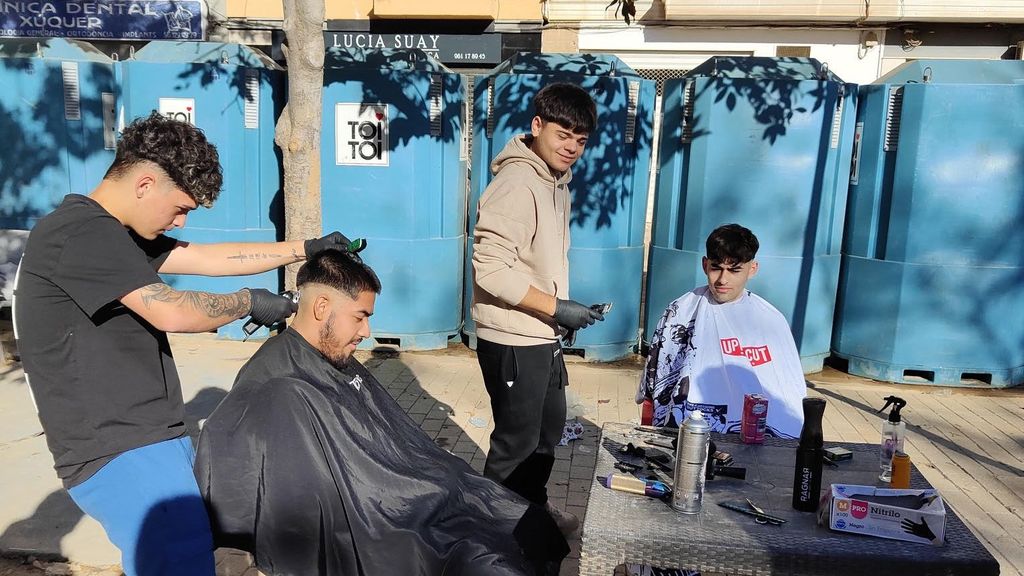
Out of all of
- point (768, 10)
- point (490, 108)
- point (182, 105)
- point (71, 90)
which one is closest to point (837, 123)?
point (490, 108)

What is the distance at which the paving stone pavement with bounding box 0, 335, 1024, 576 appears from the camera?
11.1 ft

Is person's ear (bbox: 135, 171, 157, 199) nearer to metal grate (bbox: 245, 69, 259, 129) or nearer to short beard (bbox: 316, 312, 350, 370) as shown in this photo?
short beard (bbox: 316, 312, 350, 370)

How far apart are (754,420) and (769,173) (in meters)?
3.57

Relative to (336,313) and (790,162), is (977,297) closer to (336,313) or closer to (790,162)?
(790,162)

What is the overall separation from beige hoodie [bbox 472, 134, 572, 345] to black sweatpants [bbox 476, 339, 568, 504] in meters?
0.07

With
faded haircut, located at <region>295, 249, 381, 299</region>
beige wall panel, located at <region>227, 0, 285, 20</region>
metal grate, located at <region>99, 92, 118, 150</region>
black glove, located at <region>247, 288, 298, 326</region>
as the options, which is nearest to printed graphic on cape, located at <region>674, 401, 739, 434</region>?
faded haircut, located at <region>295, 249, 381, 299</region>

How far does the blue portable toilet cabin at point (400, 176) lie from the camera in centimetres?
596

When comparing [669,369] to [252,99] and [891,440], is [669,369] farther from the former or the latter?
[252,99]

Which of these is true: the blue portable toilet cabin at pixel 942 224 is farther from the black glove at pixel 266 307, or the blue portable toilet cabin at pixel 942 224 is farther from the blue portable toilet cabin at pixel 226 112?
the black glove at pixel 266 307

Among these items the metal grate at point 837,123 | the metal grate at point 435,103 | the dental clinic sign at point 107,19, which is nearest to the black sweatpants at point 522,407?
the metal grate at point 435,103

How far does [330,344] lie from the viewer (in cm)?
262

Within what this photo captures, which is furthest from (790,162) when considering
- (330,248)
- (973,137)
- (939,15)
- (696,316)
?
(939,15)

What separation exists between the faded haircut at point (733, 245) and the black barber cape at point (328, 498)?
1.23 meters

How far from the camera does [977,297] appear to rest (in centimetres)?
577
